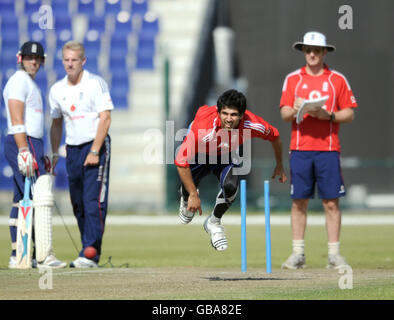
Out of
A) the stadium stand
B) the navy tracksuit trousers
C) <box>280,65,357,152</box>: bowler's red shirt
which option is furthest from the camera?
the stadium stand

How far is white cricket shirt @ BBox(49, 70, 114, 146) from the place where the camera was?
29.7ft

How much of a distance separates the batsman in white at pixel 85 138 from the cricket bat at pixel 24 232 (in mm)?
556

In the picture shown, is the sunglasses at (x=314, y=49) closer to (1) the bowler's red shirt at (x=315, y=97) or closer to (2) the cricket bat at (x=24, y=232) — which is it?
(1) the bowler's red shirt at (x=315, y=97)

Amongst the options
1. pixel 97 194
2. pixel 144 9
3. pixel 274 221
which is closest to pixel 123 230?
pixel 274 221

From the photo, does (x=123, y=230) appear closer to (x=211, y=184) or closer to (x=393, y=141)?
(x=211, y=184)

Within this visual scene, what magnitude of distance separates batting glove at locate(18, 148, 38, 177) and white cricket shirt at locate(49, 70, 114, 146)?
0.52 metres

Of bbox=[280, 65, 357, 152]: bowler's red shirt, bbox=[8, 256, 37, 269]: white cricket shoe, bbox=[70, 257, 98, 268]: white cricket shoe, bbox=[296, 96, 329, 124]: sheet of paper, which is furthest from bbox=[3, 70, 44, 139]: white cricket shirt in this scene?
bbox=[296, 96, 329, 124]: sheet of paper

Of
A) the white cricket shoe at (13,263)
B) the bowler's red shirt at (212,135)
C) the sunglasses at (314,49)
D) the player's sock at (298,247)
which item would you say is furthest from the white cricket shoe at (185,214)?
the sunglasses at (314,49)

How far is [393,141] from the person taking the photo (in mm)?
22094

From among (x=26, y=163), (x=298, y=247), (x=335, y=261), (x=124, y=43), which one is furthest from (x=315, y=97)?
(x=124, y=43)

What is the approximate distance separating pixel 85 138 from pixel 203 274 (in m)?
2.01

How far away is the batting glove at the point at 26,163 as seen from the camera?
8.71m

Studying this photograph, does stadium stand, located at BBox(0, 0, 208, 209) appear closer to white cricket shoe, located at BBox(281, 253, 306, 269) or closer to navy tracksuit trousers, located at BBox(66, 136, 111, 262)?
navy tracksuit trousers, located at BBox(66, 136, 111, 262)
